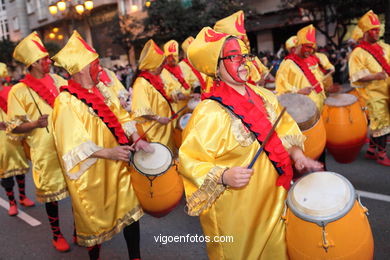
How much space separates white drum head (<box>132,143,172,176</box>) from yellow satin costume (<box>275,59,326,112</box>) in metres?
2.53

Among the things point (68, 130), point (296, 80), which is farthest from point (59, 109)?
point (296, 80)

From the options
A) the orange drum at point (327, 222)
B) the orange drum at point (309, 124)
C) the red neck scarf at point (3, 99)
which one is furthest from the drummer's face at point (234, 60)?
the red neck scarf at point (3, 99)

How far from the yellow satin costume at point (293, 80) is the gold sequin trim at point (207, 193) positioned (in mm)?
3326

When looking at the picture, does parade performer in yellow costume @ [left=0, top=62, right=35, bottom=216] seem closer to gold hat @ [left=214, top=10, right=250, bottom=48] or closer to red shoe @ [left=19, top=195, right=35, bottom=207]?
red shoe @ [left=19, top=195, right=35, bottom=207]

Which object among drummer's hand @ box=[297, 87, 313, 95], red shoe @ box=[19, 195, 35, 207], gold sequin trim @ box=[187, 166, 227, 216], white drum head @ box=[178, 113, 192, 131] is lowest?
red shoe @ box=[19, 195, 35, 207]

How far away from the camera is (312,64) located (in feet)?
18.0

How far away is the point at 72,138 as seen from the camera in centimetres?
299

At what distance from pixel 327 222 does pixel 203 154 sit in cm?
79

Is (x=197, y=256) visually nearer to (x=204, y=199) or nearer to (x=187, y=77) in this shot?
(x=204, y=199)

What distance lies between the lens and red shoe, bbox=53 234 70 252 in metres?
4.24

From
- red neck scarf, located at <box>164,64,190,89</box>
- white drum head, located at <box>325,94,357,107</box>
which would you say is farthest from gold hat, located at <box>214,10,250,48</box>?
red neck scarf, located at <box>164,64,190,89</box>

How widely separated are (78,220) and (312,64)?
3.87 metres

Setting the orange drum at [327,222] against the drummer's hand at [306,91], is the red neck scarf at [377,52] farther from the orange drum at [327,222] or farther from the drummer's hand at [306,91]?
the orange drum at [327,222]

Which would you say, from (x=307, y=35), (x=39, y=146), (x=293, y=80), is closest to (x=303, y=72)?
(x=293, y=80)
